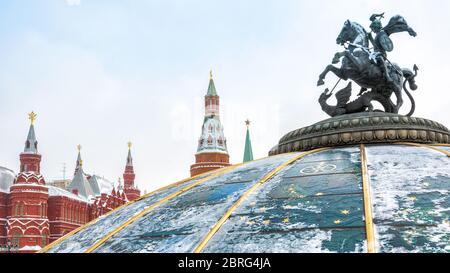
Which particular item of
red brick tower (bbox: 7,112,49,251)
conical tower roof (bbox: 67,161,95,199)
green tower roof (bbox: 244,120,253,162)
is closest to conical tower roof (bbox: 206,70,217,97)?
green tower roof (bbox: 244,120,253,162)

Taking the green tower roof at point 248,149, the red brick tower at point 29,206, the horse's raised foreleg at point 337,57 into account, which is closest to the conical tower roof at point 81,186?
the red brick tower at point 29,206

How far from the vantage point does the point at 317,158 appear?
702cm

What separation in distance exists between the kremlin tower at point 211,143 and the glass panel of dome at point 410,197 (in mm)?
52659

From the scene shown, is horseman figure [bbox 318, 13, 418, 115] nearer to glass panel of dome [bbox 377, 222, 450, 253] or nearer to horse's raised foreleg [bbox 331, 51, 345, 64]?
horse's raised foreleg [bbox 331, 51, 345, 64]

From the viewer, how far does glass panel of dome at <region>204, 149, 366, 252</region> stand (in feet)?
15.3

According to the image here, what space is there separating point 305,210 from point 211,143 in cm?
5544

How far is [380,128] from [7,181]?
4730cm

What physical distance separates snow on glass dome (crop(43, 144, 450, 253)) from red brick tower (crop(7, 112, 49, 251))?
41470mm

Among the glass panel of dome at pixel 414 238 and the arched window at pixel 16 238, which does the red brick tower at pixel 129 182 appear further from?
the glass panel of dome at pixel 414 238

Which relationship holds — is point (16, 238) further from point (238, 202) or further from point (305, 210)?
point (305, 210)

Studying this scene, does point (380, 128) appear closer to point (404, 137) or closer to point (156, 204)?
point (404, 137)

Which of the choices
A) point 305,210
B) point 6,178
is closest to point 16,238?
point 6,178

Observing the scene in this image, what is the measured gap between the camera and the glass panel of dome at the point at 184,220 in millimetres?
5262
